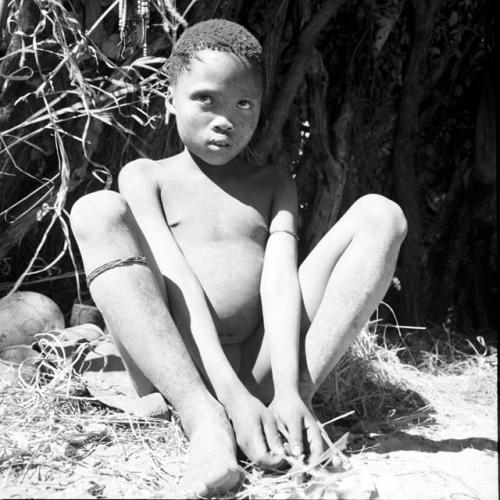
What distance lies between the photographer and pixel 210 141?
2.25m

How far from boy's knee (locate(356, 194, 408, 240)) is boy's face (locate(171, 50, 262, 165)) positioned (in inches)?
16.6

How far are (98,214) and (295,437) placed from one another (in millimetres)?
730

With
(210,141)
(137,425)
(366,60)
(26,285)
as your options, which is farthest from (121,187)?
(366,60)

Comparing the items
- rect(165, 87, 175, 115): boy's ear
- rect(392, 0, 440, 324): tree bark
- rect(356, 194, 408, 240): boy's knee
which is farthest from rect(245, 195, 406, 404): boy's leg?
rect(392, 0, 440, 324): tree bark

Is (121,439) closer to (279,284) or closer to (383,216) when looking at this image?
(279,284)

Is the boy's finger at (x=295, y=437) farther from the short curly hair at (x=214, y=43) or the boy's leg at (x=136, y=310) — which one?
the short curly hair at (x=214, y=43)

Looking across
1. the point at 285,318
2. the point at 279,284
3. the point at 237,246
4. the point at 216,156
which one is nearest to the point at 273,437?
the point at 285,318

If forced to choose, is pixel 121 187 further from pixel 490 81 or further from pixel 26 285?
pixel 490 81

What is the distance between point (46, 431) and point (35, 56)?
Answer: 120cm

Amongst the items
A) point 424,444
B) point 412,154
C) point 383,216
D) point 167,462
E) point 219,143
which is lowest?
point 424,444

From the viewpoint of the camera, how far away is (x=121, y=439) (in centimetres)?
208

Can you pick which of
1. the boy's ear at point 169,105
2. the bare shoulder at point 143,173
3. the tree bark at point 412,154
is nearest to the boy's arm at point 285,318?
the bare shoulder at point 143,173

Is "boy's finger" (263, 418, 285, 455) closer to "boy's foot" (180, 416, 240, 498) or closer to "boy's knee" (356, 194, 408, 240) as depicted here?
"boy's foot" (180, 416, 240, 498)

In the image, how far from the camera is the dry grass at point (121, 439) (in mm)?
1767
